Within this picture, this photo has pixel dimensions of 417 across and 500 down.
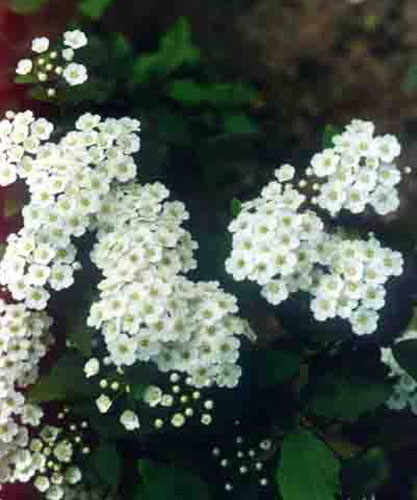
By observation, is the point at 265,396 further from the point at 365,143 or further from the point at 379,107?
the point at 379,107

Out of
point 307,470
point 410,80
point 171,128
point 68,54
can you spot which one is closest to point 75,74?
point 68,54

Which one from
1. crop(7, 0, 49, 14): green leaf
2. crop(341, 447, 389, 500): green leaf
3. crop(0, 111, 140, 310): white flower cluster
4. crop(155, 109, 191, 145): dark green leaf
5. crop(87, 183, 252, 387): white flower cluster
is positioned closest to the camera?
crop(87, 183, 252, 387): white flower cluster

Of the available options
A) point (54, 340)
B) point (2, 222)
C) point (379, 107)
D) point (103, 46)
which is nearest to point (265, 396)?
point (54, 340)

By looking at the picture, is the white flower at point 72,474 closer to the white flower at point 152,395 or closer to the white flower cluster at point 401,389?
the white flower at point 152,395

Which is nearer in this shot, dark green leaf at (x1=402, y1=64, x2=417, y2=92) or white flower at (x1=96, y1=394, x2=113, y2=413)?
white flower at (x1=96, y1=394, x2=113, y2=413)

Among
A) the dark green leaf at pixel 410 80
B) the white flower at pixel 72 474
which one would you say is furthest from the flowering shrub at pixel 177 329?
the dark green leaf at pixel 410 80

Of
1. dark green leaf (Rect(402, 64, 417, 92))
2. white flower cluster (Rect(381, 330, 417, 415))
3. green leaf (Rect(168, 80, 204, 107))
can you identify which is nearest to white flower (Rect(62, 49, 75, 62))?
green leaf (Rect(168, 80, 204, 107))

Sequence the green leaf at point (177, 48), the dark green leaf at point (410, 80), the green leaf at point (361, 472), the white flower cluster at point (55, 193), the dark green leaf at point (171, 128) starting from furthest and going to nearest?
1. the dark green leaf at point (410, 80)
2. the green leaf at point (177, 48)
3. the dark green leaf at point (171, 128)
4. the green leaf at point (361, 472)
5. the white flower cluster at point (55, 193)

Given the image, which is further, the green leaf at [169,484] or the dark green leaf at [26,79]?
the dark green leaf at [26,79]

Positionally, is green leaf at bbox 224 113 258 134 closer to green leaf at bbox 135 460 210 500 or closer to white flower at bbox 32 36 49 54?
white flower at bbox 32 36 49 54
